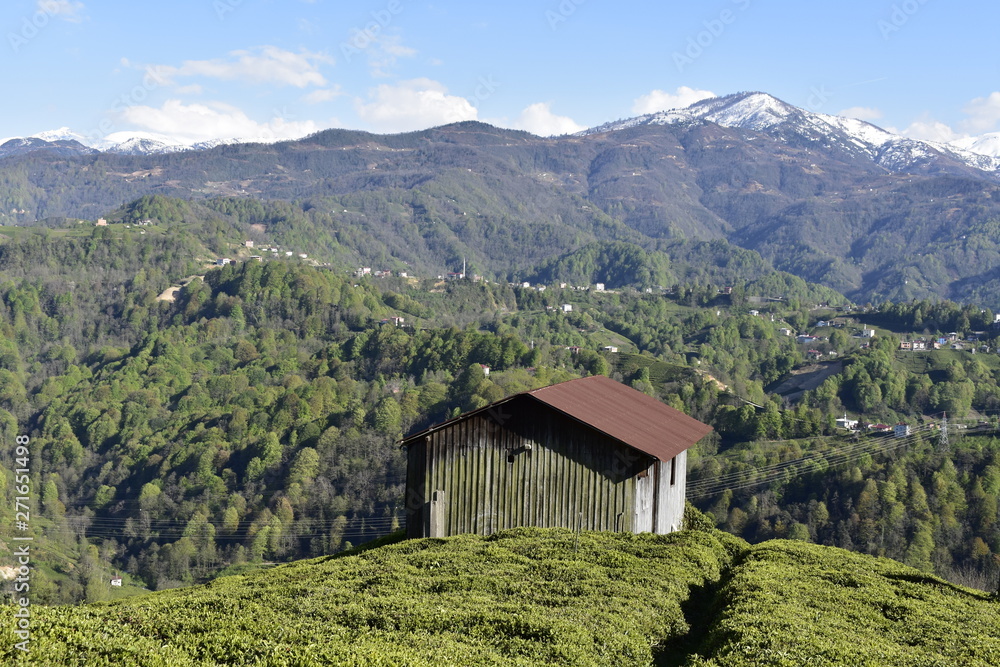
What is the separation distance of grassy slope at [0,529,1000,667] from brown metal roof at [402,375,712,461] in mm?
3133

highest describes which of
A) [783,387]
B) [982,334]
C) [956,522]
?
[982,334]

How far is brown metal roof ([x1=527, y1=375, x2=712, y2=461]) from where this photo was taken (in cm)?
2162

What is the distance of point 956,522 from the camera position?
8600 centimetres

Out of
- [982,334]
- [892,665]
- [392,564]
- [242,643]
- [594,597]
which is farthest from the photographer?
[982,334]

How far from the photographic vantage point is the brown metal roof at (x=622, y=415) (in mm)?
21609

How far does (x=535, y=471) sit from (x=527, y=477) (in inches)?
10.5

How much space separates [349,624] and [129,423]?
14876cm

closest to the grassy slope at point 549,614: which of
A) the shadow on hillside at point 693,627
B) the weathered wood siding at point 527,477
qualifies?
the shadow on hillside at point 693,627

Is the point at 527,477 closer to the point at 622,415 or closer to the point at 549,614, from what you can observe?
the point at 622,415

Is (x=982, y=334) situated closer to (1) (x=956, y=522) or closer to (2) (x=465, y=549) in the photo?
(1) (x=956, y=522)

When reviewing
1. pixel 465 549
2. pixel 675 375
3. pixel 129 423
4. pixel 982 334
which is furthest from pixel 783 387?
pixel 465 549

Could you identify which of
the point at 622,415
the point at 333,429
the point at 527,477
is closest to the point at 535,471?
Answer: the point at 527,477

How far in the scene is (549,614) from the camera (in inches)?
512

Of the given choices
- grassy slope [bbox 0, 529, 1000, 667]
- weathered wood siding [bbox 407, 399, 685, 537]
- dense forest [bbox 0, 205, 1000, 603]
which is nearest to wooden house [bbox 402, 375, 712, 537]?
weathered wood siding [bbox 407, 399, 685, 537]
